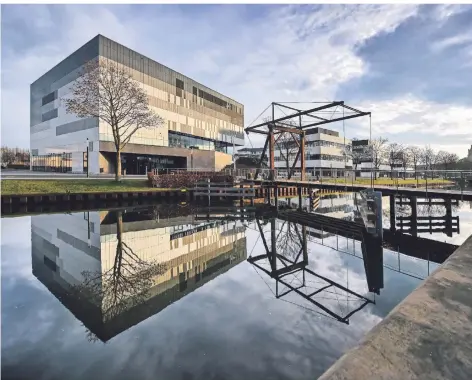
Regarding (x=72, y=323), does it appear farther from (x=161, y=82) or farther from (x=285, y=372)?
(x=161, y=82)

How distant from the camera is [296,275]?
7.17 metres

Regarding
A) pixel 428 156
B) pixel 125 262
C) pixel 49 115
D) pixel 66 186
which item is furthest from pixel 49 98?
pixel 428 156

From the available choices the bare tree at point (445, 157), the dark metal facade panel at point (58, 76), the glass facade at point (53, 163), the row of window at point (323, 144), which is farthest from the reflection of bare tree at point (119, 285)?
the bare tree at point (445, 157)

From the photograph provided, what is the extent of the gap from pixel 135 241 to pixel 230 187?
14.2m

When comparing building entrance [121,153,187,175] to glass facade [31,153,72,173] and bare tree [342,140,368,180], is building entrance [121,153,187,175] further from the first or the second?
bare tree [342,140,368,180]

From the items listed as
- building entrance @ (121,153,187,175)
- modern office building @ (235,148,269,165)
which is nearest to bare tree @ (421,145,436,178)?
modern office building @ (235,148,269,165)

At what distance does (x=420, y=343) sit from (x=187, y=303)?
3.96 meters

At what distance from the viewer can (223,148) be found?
55562 mm

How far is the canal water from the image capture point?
371 cm

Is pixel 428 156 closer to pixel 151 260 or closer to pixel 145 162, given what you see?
pixel 145 162

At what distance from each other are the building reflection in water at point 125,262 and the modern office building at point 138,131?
77.5ft

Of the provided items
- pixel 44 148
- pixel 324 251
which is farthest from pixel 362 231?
pixel 44 148

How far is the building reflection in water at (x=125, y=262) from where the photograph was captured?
17.2 ft

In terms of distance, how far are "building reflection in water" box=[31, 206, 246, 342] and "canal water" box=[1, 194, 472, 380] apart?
1.5 inches
